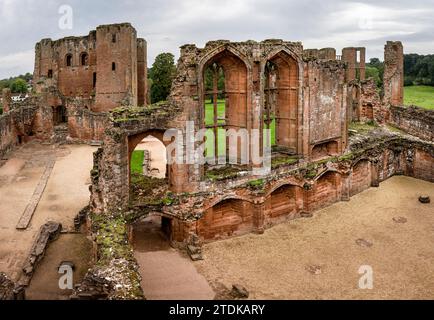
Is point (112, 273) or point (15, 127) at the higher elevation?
point (15, 127)

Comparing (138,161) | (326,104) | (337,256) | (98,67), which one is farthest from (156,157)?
(337,256)

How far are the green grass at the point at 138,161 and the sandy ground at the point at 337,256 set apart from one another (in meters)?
10.0

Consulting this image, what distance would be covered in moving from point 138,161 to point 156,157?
2442 millimetres

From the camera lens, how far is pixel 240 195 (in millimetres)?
17625

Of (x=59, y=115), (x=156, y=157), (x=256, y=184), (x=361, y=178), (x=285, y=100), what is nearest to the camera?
(x=256, y=184)

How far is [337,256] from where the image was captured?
15836 millimetres

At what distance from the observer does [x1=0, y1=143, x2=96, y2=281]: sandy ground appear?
653 inches

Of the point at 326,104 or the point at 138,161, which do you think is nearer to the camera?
the point at 326,104

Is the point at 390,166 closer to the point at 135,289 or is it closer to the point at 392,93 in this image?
the point at 392,93

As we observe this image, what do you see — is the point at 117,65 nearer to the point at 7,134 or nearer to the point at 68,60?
the point at 68,60

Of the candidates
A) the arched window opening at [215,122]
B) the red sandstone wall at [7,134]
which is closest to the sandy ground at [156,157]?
the arched window opening at [215,122]

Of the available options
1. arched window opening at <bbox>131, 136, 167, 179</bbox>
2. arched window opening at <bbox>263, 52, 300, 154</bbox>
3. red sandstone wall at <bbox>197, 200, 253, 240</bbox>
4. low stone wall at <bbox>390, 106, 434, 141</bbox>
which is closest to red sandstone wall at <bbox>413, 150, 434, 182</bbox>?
low stone wall at <bbox>390, 106, 434, 141</bbox>

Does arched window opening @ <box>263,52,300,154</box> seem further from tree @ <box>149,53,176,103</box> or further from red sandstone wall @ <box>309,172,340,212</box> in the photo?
tree @ <box>149,53,176,103</box>
